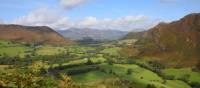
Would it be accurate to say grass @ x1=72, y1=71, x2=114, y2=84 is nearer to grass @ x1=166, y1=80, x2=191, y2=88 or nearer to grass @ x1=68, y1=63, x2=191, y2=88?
grass @ x1=68, y1=63, x2=191, y2=88

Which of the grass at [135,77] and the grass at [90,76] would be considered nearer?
the grass at [135,77]

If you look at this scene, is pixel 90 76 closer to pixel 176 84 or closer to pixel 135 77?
pixel 135 77

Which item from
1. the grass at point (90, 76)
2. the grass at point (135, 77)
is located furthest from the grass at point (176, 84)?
the grass at point (90, 76)

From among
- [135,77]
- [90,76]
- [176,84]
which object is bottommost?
[176,84]

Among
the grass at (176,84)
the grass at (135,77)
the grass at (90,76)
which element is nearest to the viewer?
the grass at (135,77)

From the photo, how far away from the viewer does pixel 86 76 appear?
175 meters

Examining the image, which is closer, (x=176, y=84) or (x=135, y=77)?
(x=176, y=84)

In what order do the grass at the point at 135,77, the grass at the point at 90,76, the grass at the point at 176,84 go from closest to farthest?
the grass at the point at 135,77 < the grass at the point at 90,76 < the grass at the point at 176,84

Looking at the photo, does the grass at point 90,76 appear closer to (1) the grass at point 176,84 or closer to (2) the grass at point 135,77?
(2) the grass at point 135,77

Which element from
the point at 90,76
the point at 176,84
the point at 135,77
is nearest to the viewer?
the point at 90,76

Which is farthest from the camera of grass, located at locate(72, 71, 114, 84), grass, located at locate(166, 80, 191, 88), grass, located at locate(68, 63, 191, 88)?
grass, located at locate(166, 80, 191, 88)

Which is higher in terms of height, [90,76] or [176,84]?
[90,76]

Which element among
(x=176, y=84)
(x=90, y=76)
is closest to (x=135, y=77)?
(x=176, y=84)

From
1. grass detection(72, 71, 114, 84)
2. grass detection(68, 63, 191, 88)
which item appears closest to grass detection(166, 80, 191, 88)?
grass detection(68, 63, 191, 88)
